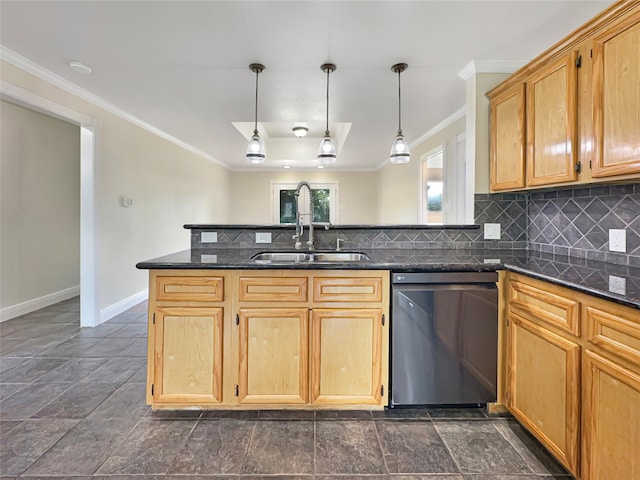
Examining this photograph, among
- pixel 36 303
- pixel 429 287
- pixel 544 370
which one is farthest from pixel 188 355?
pixel 36 303

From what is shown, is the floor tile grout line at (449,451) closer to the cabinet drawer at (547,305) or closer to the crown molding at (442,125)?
the cabinet drawer at (547,305)

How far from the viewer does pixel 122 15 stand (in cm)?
199

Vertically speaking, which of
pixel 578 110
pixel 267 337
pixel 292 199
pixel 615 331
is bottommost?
pixel 267 337

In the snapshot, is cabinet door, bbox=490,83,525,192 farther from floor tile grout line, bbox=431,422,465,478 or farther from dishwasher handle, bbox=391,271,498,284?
floor tile grout line, bbox=431,422,465,478

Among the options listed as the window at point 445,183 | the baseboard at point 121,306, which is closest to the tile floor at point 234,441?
the baseboard at point 121,306

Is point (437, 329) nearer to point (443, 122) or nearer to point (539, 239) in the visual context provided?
point (539, 239)

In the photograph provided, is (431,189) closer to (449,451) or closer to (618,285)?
(618,285)

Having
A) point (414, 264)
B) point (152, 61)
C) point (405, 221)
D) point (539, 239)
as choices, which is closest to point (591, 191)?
point (539, 239)

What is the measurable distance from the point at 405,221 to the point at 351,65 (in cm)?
359

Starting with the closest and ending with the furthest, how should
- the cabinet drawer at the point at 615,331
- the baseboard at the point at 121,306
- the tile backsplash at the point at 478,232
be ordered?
the cabinet drawer at the point at 615,331
the tile backsplash at the point at 478,232
the baseboard at the point at 121,306

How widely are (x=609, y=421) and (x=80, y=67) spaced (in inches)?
158

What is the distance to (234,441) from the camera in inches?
67.1

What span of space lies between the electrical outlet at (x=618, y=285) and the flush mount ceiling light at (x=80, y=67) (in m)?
3.76

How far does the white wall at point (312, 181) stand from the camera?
815cm
